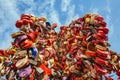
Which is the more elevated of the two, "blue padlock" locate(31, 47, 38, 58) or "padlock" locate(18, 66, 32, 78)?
"blue padlock" locate(31, 47, 38, 58)

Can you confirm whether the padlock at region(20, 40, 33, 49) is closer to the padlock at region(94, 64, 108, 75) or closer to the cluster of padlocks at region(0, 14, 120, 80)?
the cluster of padlocks at region(0, 14, 120, 80)

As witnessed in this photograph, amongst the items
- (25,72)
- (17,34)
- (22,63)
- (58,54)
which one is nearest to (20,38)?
(17,34)

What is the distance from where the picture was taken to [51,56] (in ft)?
15.3

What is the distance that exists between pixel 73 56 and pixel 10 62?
0.93 m

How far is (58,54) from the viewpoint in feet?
16.8

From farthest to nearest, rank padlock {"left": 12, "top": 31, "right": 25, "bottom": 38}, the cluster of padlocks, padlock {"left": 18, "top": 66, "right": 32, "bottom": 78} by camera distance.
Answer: padlock {"left": 12, "top": 31, "right": 25, "bottom": 38} → the cluster of padlocks → padlock {"left": 18, "top": 66, "right": 32, "bottom": 78}

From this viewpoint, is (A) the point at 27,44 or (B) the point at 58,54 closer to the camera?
(A) the point at 27,44

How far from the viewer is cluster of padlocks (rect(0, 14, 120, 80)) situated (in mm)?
4359

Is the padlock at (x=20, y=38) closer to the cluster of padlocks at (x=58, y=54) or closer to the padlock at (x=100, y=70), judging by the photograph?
the cluster of padlocks at (x=58, y=54)

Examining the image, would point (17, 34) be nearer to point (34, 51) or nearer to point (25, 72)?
point (34, 51)

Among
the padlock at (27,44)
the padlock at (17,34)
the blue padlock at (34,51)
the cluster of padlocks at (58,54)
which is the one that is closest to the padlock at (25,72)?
the cluster of padlocks at (58,54)

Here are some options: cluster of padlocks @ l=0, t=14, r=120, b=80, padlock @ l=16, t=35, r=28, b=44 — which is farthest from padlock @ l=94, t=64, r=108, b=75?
padlock @ l=16, t=35, r=28, b=44

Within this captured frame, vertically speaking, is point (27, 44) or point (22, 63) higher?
point (27, 44)

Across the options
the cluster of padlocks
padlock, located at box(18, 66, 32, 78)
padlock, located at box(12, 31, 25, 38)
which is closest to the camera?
padlock, located at box(18, 66, 32, 78)
